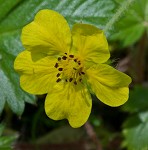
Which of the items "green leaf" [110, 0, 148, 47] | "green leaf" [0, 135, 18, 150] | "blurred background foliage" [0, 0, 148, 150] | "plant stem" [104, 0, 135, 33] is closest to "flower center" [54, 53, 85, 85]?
"plant stem" [104, 0, 135, 33]

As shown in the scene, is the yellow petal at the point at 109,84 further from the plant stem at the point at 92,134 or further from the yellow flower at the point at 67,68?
the plant stem at the point at 92,134

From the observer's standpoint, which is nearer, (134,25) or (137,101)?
(134,25)

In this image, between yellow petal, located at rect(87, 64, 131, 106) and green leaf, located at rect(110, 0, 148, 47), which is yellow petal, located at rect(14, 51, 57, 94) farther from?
green leaf, located at rect(110, 0, 148, 47)

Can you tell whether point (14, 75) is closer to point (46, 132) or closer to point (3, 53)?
point (3, 53)

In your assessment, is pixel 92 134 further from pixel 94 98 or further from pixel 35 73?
pixel 35 73

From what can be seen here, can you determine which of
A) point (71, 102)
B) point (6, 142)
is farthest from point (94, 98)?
point (71, 102)

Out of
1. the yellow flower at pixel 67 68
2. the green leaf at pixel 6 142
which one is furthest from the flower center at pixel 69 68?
the green leaf at pixel 6 142
